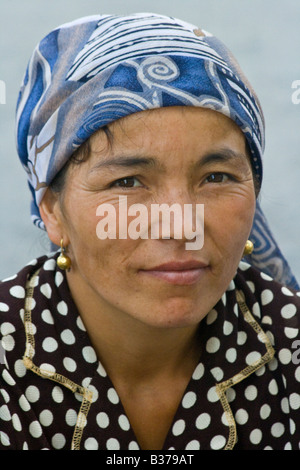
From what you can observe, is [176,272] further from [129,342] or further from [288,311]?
[288,311]

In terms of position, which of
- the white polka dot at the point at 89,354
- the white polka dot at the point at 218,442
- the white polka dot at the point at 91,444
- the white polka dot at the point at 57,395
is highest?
the white polka dot at the point at 89,354

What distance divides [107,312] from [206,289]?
27cm

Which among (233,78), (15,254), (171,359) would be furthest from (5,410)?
(15,254)

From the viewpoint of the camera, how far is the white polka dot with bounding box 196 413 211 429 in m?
1.76

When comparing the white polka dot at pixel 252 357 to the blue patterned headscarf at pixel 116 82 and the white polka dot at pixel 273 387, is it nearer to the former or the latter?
the white polka dot at pixel 273 387

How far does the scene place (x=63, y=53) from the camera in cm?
170

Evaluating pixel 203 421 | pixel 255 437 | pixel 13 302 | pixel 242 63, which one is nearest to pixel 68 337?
pixel 13 302

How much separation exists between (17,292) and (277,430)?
0.71 meters

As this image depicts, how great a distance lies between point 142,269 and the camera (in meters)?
1.58

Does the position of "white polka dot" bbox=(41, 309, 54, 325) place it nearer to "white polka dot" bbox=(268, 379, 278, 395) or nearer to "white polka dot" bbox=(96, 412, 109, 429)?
"white polka dot" bbox=(96, 412, 109, 429)

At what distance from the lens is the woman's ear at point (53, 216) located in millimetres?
1738

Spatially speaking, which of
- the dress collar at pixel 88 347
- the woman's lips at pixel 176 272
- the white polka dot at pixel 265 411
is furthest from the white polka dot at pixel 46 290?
the white polka dot at pixel 265 411

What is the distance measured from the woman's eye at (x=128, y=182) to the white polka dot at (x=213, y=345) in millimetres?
493
